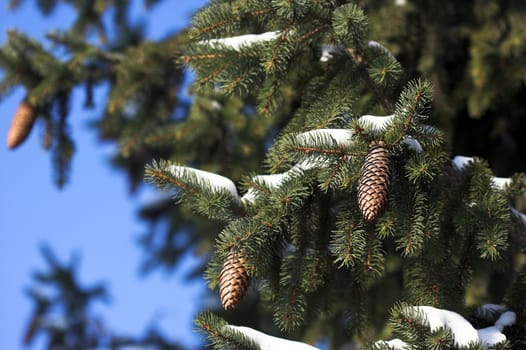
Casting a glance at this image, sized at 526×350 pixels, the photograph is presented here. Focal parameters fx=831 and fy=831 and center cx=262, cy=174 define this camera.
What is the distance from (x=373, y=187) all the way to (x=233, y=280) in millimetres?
421

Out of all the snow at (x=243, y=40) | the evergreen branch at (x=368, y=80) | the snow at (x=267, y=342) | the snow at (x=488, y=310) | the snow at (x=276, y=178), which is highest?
the snow at (x=243, y=40)

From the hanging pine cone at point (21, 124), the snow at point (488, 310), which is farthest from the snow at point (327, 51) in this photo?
the hanging pine cone at point (21, 124)

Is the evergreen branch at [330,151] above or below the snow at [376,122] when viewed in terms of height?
below

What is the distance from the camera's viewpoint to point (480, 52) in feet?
13.9

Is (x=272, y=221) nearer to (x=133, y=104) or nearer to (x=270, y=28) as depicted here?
(x=270, y=28)

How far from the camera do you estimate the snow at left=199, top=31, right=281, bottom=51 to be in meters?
2.39

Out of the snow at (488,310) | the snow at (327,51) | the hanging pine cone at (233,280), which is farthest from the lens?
the snow at (327,51)

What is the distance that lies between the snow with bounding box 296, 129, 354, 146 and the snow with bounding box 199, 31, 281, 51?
0.40 meters

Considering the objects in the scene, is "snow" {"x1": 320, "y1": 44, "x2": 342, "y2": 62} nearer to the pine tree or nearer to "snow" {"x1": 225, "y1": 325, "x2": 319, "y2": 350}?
the pine tree

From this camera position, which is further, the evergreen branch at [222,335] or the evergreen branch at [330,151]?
the evergreen branch at [330,151]

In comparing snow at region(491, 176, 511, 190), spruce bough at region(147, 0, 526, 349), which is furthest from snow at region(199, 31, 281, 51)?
snow at region(491, 176, 511, 190)

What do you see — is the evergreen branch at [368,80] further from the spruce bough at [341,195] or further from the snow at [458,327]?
the snow at [458,327]

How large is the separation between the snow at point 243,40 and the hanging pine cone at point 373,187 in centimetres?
58

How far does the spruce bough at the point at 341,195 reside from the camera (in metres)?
2.04
